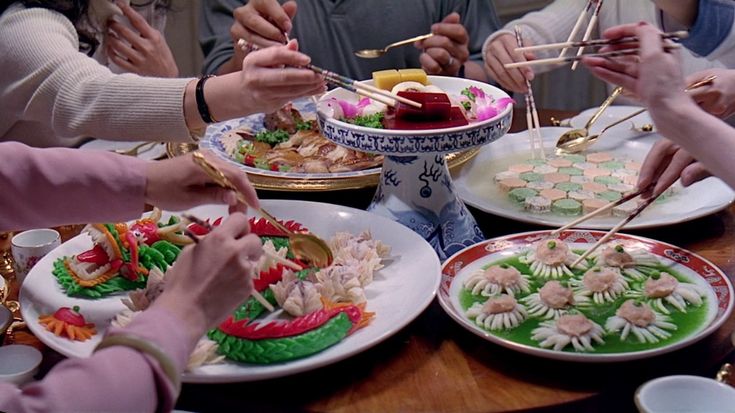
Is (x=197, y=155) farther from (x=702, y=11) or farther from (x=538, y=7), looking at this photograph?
(x=538, y=7)

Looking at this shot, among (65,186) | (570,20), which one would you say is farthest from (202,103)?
→ (570,20)

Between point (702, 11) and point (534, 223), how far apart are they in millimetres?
982

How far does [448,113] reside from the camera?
1.59 meters

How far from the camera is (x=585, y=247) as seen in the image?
1601 millimetres

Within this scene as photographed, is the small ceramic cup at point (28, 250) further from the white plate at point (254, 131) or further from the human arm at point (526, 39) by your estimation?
the human arm at point (526, 39)

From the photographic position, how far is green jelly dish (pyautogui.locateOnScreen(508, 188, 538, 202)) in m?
1.84

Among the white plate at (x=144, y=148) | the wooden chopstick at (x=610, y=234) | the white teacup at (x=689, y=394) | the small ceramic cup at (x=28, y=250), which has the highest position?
the white teacup at (x=689, y=394)

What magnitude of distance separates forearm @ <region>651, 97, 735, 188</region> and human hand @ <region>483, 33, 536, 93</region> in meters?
1.11

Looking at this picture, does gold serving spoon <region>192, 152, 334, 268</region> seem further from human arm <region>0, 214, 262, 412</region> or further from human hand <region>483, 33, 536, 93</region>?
human hand <region>483, 33, 536, 93</region>

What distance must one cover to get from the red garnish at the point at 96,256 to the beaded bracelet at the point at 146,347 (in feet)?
1.82

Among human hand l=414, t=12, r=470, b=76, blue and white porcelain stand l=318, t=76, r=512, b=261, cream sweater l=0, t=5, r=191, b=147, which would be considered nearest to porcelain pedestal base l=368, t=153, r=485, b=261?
blue and white porcelain stand l=318, t=76, r=512, b=261

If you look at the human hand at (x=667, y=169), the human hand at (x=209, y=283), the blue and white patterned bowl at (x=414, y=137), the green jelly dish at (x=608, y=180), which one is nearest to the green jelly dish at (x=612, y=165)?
the green jelly dish at (x=608, y=180)

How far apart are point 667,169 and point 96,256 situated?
1095 mm

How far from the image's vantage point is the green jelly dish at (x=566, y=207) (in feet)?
5.85
